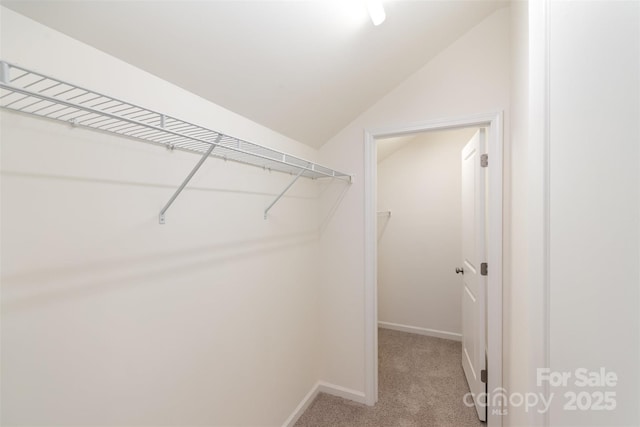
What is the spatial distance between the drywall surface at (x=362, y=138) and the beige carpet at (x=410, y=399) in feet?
0.68

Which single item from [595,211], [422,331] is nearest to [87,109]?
[595,211]

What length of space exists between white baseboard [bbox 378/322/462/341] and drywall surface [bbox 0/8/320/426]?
223 cm

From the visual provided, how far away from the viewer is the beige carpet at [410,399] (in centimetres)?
190

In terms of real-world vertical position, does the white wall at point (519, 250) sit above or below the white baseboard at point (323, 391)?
above

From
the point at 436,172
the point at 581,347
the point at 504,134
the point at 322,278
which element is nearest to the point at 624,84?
the point at 581,347

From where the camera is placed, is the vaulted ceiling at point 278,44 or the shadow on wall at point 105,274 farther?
the vaulted ceiling at point 278,44

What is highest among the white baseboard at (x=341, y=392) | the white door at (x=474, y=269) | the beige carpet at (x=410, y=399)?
the white door at (x=474, y=269)

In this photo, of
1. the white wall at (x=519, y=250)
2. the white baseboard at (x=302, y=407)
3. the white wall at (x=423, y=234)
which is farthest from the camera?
the white wall at (x=423, y=234)

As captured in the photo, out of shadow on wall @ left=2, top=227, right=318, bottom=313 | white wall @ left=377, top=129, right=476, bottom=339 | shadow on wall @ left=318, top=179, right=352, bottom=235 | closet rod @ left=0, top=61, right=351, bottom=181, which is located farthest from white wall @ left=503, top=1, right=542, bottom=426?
white wall @ left=377, top=129, right=476, bottom=339

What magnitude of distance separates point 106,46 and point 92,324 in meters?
0.88

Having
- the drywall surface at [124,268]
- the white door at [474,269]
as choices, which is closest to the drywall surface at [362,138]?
the white door at [474,269]

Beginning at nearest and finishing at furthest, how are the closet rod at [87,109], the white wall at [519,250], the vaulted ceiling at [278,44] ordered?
1. the closet rod at [87,109]
2. the vaulted ceiling at [278,44]
3. the white wall at [519,250]

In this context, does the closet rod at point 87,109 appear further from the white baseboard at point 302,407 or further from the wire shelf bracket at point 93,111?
the white baseboard at point 302,407

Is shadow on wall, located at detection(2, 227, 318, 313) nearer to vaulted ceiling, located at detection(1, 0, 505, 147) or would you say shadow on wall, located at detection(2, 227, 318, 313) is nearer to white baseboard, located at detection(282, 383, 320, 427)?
vaulted ceiling, located at detection(1, 0, 505, 147)
